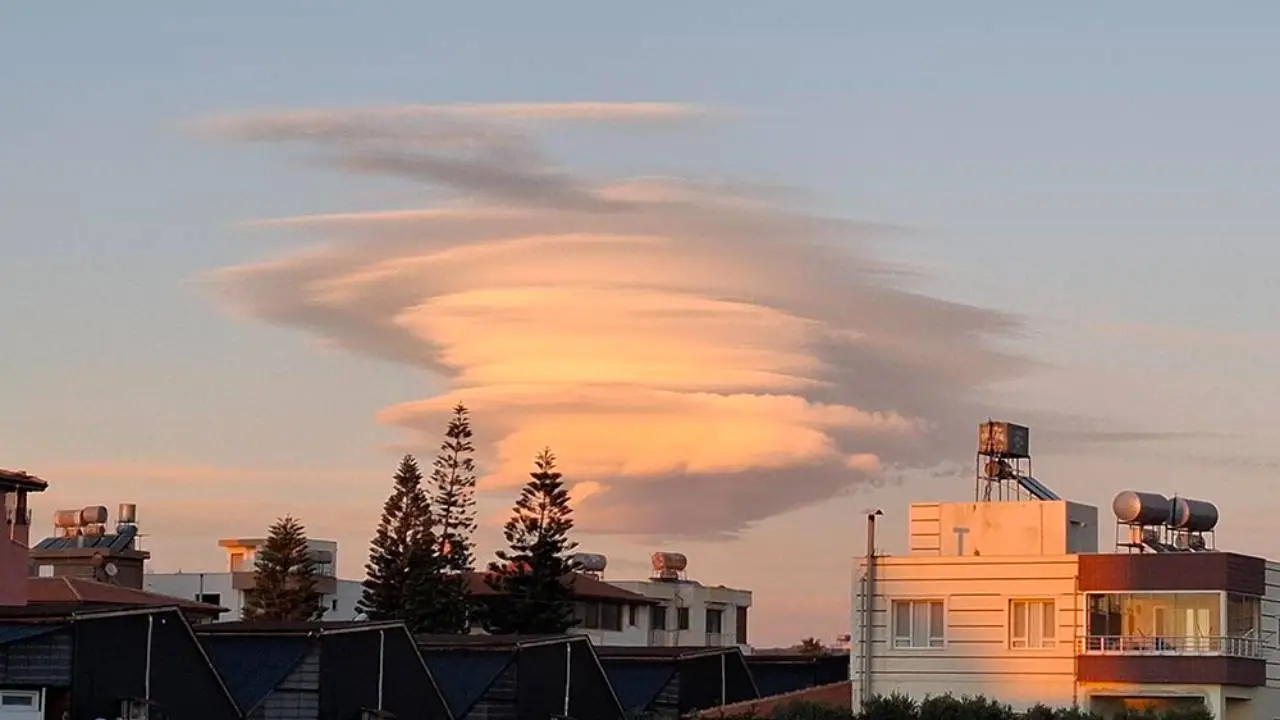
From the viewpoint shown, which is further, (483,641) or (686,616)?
(686,616)

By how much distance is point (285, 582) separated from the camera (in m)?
97.4

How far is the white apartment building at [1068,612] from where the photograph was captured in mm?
58625

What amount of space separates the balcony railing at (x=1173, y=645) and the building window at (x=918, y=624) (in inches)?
166

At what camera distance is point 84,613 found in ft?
165

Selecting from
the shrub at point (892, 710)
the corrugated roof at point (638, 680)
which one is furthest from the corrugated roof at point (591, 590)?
the shrub at point (892, 710)

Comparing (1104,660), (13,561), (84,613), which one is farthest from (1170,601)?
(13,561)

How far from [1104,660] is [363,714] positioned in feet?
63.6

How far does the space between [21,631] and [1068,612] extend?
1075 inches

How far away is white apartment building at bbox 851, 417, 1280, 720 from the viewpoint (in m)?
58.6

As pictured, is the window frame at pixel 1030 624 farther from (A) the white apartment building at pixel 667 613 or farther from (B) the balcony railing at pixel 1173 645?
(A) the white apartment building at pixel 667 613

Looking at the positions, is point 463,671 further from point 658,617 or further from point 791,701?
point 658,617

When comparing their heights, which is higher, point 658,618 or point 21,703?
point 658,618

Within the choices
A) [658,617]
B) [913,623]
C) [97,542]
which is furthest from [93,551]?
[913,623]

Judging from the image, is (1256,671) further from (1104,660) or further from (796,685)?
(796,685)
